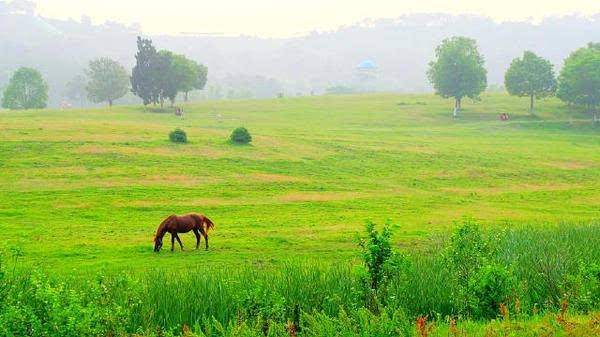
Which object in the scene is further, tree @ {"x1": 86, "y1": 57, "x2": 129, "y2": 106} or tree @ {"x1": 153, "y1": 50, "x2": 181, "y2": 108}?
tree @ {"x1": 86, "y1": 57, "x2": 129, "y2": 106}

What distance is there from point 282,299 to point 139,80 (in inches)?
4056

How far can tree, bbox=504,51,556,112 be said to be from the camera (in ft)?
348

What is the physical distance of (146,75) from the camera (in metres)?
110

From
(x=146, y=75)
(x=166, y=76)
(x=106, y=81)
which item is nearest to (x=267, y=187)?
(x=166, y=76)

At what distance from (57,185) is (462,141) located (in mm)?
52494

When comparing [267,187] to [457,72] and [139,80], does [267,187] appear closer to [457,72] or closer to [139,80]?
[139,80]

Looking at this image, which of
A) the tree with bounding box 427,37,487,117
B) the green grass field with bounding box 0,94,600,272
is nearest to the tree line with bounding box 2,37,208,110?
the green grass field with bounding box 0,94,600,272

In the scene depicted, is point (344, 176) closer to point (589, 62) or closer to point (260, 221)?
point (260, 221)

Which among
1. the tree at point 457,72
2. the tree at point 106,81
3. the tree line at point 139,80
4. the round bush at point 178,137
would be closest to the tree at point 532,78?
the tree at point 457,72

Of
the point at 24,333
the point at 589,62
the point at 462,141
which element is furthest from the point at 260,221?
the point at 589,62

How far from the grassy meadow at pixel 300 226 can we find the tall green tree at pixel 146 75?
34.2 feet

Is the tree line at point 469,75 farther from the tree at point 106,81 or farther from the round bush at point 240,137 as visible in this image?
the round bush at point 240,137

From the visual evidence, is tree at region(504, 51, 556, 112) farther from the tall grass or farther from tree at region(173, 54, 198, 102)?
the tall grass

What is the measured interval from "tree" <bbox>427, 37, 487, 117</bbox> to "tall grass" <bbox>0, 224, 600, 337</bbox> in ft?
310
